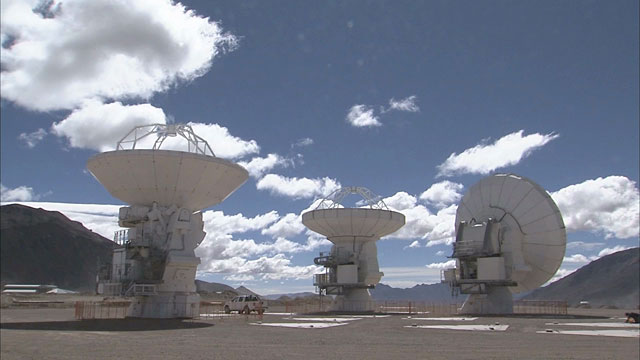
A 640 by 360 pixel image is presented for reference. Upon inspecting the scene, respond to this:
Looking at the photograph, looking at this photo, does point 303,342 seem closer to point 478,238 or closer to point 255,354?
point 255,354

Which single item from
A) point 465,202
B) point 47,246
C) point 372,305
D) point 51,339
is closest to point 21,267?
point 47,246

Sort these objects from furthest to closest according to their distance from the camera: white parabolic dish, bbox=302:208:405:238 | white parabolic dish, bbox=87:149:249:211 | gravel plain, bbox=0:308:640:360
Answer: white parabolic dish, bbox=302:208:405:238, white parabolic dish, bbox=87:149:249:211, gravel plain, bbox=0:308:640:360

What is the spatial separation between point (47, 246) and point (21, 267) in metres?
11.1

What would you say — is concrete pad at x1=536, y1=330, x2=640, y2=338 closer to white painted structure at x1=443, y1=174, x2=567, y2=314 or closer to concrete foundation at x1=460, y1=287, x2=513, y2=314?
white painted structure at x1=443, y1=174, x2=567, y2=314

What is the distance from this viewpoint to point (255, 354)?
1480 centimetres

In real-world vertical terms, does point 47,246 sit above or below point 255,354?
above

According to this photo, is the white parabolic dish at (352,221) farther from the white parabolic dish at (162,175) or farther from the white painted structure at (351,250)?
the white parabolic dish at (162,175)

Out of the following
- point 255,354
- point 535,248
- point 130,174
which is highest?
point 130,174

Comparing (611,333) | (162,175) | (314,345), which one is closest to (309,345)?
(314,345)

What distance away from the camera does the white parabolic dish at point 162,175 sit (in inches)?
1243

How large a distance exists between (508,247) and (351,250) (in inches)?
553

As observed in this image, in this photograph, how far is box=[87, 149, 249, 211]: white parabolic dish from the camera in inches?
1243

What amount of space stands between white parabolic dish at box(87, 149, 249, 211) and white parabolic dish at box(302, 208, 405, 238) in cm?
1672

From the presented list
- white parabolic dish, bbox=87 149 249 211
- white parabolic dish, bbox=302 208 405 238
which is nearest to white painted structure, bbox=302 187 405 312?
white parabolic dish, bbox=302 208 405 238
